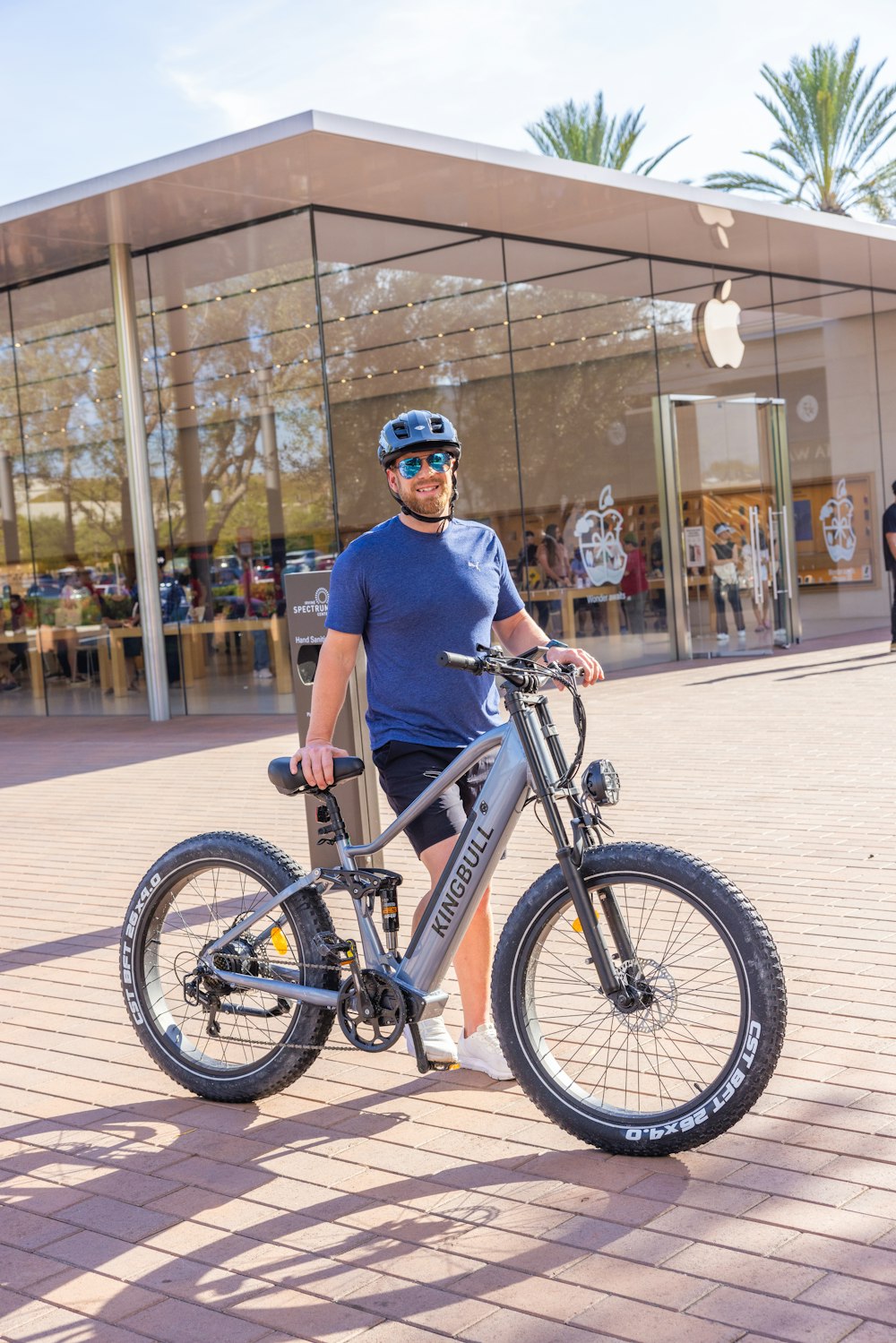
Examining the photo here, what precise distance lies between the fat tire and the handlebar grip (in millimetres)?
858

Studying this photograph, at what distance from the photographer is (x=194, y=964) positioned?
444cm

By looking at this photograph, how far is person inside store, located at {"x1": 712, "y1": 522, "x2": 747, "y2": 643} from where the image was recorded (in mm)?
19766

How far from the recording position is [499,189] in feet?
52.1

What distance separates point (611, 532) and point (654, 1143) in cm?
1609

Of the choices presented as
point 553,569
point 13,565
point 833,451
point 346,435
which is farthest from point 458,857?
point 833,451

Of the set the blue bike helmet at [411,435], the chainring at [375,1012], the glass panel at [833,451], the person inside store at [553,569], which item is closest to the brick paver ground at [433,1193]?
the chainring at [375,1012]

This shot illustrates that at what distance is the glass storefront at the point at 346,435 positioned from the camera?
16.3m

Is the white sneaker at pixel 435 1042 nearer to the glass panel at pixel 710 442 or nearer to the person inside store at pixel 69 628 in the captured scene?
the person inside store at pixel 69 628

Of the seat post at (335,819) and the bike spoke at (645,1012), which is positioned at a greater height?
the seat post at (335,819)

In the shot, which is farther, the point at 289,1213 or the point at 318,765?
the point at 318,765

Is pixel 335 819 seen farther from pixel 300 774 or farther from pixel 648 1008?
pixel 648 1008

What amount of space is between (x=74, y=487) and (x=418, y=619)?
1551 centimetres

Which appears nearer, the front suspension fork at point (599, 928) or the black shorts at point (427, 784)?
the front suspension fork at point (599, 928)

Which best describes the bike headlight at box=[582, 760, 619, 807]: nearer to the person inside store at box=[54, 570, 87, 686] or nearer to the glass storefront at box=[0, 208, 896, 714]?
the glass storefront at box=[0, 208, 896, 714]
